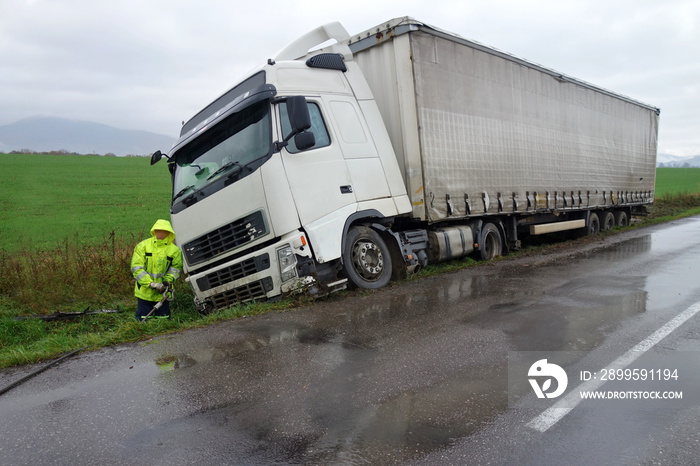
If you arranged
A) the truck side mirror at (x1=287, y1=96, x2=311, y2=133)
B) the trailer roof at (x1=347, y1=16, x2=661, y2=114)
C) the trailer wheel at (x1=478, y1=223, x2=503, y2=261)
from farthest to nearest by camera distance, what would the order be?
the trailer wheel at (x1=478, y1=223, x2=503, y2=261) < the trailer roof at (x1=347, y1=16, x2=661, y2=114) < the truck side mirror at (x1=287, y1=96, x2=311, y2=133)

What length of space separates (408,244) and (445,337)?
11.3 feet

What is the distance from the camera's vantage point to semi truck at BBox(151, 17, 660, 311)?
20.5 feet

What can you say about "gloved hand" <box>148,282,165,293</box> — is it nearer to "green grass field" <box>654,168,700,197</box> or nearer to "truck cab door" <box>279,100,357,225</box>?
"truck cab door" <box>279,100,357,225</box>

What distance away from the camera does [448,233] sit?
29.5 feet

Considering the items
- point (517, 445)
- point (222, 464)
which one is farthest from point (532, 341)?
point (222, 464)

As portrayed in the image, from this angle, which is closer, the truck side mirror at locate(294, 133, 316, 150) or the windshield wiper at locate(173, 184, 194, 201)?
the truck side mirror at locate(294, 133, 316, 150)

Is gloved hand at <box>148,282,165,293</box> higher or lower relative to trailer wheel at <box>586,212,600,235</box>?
higher

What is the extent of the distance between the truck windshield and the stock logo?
3.80 meters

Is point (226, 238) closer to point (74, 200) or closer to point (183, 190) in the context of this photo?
point (183, 190)

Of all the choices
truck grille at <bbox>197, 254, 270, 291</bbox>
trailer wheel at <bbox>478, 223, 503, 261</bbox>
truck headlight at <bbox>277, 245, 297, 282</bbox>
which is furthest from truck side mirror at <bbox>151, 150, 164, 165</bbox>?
trailer wheel at <bbox>478, 223, 503, 261</bbox>

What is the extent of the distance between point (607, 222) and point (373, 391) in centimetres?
1456

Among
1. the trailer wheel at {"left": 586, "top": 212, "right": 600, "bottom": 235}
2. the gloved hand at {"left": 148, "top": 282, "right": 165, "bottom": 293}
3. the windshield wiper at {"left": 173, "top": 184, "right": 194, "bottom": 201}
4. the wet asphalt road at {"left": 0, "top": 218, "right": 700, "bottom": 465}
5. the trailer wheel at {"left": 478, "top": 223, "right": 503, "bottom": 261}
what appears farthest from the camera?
the trailer wheel at {"left": 586, "top": 212, "right": 600, "bottom": 235}

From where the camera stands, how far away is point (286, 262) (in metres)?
6.14

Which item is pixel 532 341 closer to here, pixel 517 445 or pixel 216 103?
pixel 517 445
